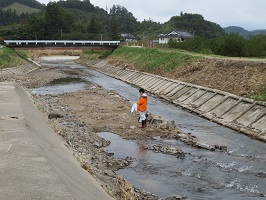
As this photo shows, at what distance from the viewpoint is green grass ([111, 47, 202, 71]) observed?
39125mm

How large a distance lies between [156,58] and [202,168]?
114 ft

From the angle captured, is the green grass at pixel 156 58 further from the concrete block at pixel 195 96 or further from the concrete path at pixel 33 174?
the concrete path at pixel 33 174

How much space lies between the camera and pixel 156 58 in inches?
1833

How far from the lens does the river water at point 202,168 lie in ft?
36.0

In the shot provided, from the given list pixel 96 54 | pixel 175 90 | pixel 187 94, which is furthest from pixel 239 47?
pixel 96 54

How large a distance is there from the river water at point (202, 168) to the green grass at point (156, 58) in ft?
69.4

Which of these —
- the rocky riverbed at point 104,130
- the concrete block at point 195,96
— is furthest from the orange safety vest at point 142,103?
the concrete block at point 195,96

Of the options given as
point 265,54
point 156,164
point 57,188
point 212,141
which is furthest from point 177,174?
point 265,54

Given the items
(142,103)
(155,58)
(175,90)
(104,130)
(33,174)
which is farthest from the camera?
(155,58)

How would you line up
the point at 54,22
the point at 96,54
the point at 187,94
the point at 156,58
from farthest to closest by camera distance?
1. the point at 54,22
2. the point at 96,54
3. the point at 156,58
4. the point at 187,94

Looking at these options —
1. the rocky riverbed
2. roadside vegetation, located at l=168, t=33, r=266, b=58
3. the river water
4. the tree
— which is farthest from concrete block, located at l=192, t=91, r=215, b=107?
the tree

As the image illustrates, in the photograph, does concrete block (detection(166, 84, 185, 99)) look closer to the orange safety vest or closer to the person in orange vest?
the person in orange vest

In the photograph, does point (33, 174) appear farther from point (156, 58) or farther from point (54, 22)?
point (54, 22)

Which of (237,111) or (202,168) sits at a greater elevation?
(237,111)
